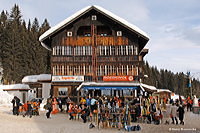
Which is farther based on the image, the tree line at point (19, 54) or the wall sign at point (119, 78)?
the tree line at point (19, 54)

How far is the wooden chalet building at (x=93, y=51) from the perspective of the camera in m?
28.4

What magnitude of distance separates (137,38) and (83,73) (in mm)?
7919

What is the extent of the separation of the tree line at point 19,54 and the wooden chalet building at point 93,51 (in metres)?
24.7

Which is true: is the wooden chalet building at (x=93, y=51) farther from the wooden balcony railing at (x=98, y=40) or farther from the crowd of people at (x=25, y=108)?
the crowd of people at (x=25, y=108)

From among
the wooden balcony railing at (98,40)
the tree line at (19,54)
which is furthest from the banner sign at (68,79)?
the tree line at (19,54)

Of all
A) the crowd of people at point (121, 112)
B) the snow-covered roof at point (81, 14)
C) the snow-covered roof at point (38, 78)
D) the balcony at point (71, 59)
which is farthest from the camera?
the snow-covered roof at point (38, 78)

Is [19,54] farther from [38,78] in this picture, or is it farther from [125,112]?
[125,112]

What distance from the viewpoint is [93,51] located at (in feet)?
95.7

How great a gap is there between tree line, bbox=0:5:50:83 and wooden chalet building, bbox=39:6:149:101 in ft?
81.1

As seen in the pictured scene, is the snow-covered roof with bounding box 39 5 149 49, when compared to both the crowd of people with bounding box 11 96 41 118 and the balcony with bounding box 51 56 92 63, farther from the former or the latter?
the crowd of people with bounding box 11 96 41 118

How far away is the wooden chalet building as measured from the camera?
28.4 metres

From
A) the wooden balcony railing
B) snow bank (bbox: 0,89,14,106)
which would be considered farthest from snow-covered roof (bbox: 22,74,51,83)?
the wooden balcony railing

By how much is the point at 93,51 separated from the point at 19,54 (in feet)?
102

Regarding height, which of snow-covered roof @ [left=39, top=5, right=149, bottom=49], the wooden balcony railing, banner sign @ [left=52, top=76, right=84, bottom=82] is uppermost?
snow-covered roof @ [left=39, top=5, right=149, bottom=49]
